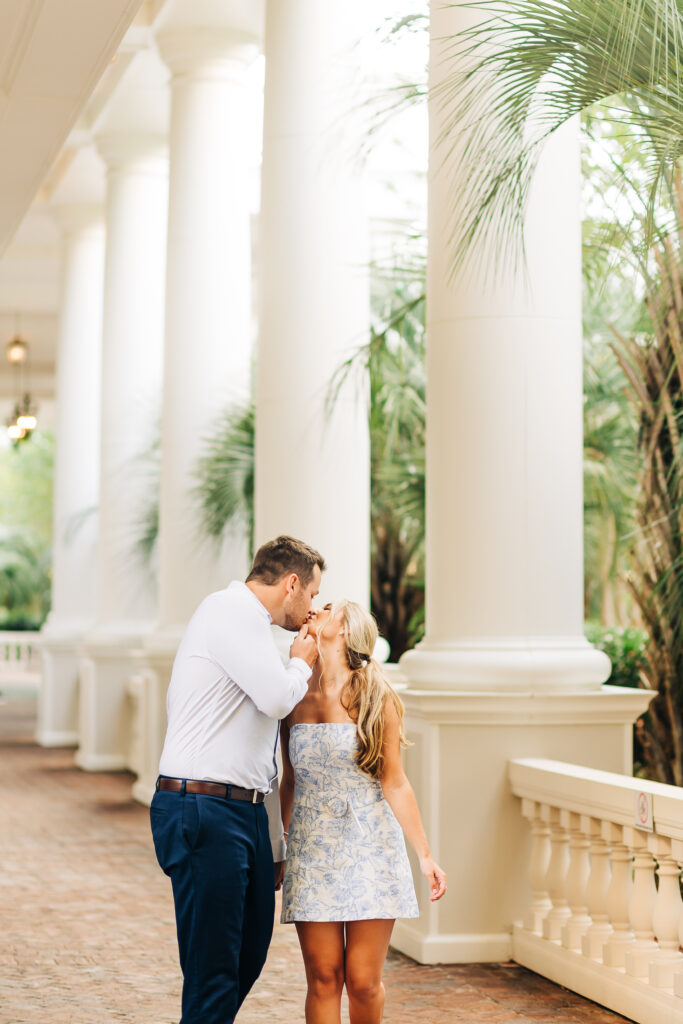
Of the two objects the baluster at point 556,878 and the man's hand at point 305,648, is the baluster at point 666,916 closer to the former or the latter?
the baluster at point 556,878

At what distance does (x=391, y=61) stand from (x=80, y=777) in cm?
808

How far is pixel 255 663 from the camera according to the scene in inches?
154

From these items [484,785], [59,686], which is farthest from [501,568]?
[59,686]

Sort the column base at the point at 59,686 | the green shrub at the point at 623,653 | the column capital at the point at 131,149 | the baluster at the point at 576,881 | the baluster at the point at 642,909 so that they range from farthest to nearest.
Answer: the column base at the point at 59,686, the column capital at the point at 131,149, the green shrub at the point at 623,653, the baluster at the point at 576,881, the baluster at the point at 642,909

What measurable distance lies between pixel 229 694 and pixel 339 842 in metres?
0.59

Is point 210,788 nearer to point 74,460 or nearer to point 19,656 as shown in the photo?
point 74,460

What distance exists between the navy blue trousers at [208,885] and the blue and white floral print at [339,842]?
9.3 inches

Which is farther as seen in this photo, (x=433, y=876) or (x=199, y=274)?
(x=199, y=274)

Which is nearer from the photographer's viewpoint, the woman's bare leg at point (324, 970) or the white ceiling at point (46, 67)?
the woman's bare leg at point (324, 970)

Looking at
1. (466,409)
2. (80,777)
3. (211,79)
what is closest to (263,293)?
(466,409)

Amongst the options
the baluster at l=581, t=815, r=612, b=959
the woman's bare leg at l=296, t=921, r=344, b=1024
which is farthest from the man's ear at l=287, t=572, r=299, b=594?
the baluster at l=581, t=815, r=612, b=959

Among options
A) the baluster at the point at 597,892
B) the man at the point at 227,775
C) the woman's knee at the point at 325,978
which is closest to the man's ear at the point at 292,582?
the man at the point at 227,775

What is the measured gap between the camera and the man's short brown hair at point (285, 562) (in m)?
4.12

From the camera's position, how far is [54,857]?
9.40 metres
